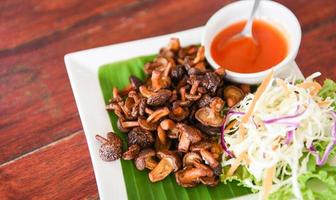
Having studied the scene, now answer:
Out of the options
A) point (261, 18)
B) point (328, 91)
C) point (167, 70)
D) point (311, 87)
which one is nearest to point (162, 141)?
point (167, 70)

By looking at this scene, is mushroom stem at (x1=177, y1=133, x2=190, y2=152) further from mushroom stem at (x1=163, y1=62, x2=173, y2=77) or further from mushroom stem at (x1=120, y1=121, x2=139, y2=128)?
mushroom stem at (x1=163, y1=62, x2=173, y2=77)

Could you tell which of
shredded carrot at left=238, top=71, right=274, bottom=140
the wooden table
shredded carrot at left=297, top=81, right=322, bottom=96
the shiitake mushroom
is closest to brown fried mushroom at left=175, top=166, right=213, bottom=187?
the shiitake mushroom

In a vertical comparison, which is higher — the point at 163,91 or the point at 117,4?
the point at 117,4

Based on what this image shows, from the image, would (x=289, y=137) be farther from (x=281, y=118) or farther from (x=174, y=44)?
(x=174, y=44)

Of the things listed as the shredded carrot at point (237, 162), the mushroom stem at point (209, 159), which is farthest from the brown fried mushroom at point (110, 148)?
the shredded carrot at point (237, 162)

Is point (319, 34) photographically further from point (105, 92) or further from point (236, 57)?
point (105, 92)

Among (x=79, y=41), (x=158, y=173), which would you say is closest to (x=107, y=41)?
(x=79, y=41)
